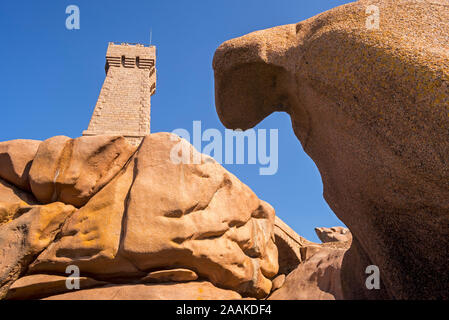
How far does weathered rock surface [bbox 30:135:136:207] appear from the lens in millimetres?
3135

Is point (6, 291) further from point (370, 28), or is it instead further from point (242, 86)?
point (370, 28)

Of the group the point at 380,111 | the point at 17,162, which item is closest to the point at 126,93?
the point at 17,162

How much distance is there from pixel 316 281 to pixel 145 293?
2126 millimetres

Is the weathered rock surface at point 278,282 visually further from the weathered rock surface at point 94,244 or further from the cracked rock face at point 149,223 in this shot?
the weathered rock surface at point 94,244

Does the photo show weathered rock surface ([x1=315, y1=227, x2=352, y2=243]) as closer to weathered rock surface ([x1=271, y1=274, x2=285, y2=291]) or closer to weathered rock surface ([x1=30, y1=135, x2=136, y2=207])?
weathered rock surface ([x1=271, y1=274, x2=285, y2=291])

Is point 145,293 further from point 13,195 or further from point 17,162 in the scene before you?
point 17,162

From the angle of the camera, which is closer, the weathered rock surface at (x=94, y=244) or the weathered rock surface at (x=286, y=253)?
the weathered rock surface at (x=94, y=244)

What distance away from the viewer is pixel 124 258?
2.70 meters

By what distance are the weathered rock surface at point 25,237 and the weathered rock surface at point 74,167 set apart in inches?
7.4

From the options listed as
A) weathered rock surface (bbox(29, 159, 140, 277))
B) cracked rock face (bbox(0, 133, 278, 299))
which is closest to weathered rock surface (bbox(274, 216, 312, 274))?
cracked rock face (bbox(0, 133, 278, 299))

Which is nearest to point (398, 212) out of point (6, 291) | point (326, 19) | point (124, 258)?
point (326, 19)

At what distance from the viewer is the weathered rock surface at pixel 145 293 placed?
253 cm

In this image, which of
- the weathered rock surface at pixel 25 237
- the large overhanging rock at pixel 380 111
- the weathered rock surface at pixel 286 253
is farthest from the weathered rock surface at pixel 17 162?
the weathered rock surface at pixel 286 253
